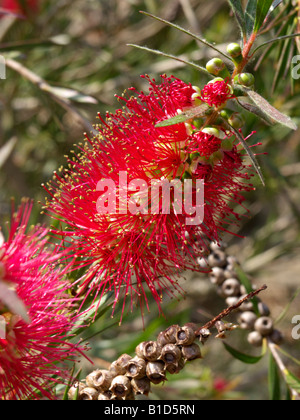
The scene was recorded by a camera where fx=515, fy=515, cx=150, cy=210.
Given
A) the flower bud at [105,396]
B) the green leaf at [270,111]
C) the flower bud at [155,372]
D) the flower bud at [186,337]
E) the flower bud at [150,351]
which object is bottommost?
the flower bud at [105,396]

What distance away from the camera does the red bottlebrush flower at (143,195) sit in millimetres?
1213

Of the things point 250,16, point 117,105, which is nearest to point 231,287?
point 250,16

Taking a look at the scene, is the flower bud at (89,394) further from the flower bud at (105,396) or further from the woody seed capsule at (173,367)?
the woody seed capsule at (173,367)

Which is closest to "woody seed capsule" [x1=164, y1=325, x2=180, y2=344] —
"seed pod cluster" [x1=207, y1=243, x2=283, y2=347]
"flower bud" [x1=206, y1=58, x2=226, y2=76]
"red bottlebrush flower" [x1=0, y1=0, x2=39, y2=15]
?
"seed pod cluster" [x1=207, y1=243, x2=283, y2=347]

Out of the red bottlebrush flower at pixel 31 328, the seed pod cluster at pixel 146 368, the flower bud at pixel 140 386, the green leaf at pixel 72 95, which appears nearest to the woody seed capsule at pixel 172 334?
the seed pod cluster at pixel 146 368

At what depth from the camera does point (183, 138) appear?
1.21 m

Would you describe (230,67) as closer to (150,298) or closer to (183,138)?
(183,138)

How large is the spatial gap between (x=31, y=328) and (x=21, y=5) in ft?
5.79

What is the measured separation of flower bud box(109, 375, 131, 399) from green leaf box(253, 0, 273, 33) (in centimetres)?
79

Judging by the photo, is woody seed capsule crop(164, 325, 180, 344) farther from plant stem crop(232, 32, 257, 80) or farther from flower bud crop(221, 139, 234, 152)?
plant stem crop(232, 32, 257, 80)

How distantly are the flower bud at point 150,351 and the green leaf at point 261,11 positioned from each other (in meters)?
0.70

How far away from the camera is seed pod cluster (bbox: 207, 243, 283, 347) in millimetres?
1447

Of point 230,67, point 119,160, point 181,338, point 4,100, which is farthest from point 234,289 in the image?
point 4,100

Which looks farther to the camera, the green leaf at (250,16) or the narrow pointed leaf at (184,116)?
the green leaf at (250,16)
